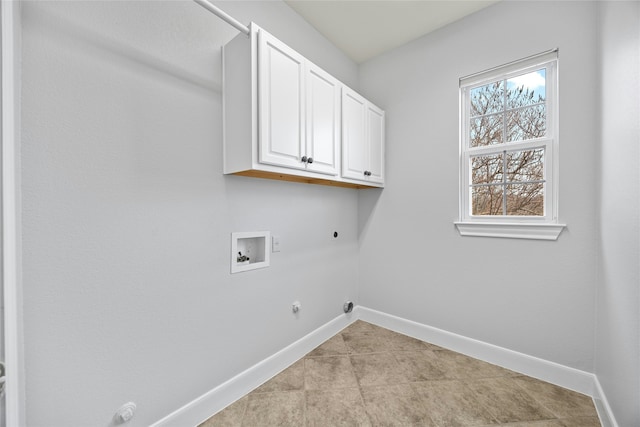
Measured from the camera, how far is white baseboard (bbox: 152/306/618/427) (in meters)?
1.40

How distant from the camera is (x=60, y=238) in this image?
992mm

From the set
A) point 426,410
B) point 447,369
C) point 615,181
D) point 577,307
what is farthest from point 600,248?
point 426,410

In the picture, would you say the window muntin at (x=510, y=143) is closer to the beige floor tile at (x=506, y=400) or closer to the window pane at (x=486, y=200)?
the window pane at (x=486, y=200)

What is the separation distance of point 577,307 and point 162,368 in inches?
103

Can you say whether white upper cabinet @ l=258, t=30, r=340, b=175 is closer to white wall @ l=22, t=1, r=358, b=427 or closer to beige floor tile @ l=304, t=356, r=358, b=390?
white wall @ l=22, t=1, r=358, b=427

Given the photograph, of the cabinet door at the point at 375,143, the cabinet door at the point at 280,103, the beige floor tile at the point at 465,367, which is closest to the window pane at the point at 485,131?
the cabinet door at the point at 375,143

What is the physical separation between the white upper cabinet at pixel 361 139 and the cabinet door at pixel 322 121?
10cm

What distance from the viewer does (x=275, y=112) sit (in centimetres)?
148

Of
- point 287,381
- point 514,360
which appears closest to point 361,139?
point 287,381

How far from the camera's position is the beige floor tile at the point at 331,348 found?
2117 mm

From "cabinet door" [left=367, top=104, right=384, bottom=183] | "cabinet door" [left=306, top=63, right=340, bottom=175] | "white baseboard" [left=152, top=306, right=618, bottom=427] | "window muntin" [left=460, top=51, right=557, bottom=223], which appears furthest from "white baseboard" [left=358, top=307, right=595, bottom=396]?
"cabinet door" [left=306, top=63, right=340, bottom=175]

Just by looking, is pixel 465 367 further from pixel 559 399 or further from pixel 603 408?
pixel 603 408

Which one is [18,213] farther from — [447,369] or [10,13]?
[447,369]

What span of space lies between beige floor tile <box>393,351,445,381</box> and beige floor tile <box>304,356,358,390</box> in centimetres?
42
